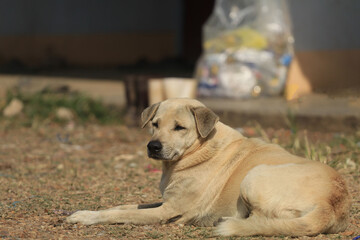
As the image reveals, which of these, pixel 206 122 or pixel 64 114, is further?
A: pixel 64 114

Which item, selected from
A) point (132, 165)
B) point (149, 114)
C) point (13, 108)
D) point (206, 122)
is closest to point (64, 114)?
point (13, 108)

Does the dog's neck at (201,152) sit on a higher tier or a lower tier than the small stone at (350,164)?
higher

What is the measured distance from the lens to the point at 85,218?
4.64 meters

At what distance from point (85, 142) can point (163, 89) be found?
1393 mm

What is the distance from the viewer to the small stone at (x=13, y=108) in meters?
10.1

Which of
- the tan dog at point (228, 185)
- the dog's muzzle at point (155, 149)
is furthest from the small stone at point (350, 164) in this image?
the dog's muzzle at point (155, 149)

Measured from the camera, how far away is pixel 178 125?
4727mm

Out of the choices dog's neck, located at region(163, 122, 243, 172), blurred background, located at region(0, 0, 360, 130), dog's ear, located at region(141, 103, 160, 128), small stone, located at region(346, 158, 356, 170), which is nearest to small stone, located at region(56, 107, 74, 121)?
blurred background, located at region(0, 0, 360, 130)

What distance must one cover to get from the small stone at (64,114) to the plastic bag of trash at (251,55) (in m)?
1.96

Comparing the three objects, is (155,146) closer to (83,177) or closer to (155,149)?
(155,149)

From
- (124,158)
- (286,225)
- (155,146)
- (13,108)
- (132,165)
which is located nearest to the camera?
(286,225)

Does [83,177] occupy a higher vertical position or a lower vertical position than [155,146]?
lower

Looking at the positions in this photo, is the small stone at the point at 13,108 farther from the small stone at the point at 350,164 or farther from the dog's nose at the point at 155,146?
the dog's nose at the point at 155,146

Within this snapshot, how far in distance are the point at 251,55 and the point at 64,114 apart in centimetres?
288
